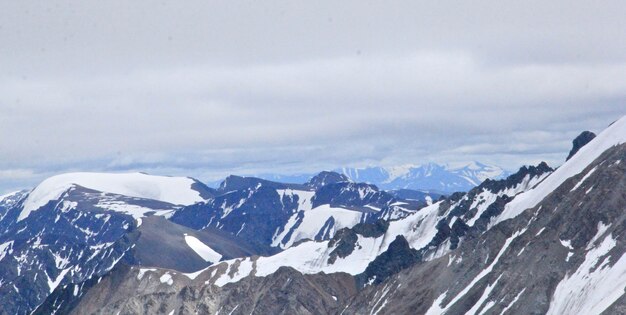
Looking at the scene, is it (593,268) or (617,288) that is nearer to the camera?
(617,288)

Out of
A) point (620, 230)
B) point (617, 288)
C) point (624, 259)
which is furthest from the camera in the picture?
point (620, 230)

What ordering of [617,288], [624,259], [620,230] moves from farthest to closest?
[620,230]
[624,259]
[617,288]

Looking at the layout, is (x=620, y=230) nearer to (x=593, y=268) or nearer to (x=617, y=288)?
(x=593, y=268)

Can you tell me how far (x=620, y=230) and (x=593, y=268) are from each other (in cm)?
1229

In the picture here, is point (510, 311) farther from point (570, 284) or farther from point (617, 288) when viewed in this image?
point (617, 288)

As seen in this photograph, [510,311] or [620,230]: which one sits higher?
[620,230]

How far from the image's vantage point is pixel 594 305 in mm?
169375

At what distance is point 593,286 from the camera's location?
17838cm

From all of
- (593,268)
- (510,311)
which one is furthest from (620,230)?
(510,311)

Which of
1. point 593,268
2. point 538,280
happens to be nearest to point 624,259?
point 593,268

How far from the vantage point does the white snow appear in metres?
168

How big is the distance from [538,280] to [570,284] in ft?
30.0

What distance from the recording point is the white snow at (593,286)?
168 meters

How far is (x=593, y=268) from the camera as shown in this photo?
611 feet
